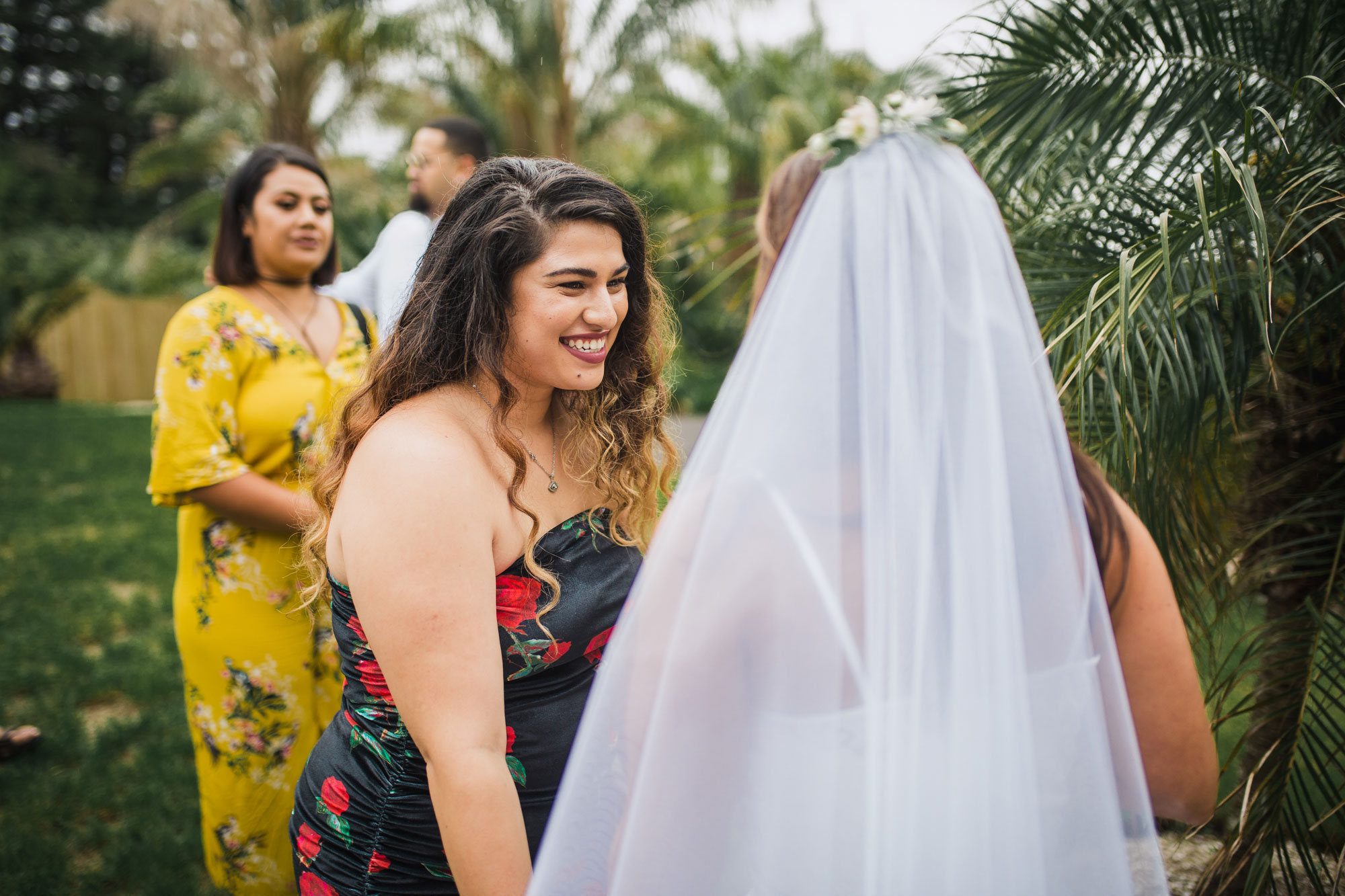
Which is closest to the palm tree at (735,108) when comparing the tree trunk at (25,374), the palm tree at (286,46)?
the palm tree at (286,46)

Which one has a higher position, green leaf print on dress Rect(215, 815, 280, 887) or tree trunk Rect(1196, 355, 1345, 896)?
tree trunk Rect(1196, 355, 1345, 896)

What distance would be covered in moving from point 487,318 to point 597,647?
0.65 m

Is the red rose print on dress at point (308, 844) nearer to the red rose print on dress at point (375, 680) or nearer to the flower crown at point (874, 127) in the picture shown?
the red rose print on dress at point (375, 680)

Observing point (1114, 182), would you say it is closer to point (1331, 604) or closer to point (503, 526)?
point (1331, 604)

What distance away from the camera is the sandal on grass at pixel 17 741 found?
3.62m

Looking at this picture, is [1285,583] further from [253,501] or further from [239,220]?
[239,220]

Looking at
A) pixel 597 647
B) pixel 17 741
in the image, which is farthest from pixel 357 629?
pixel 17 741

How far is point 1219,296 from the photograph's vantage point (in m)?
2.15

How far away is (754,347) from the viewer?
1.26m

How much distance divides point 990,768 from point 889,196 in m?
0.79

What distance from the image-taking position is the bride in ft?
3.67

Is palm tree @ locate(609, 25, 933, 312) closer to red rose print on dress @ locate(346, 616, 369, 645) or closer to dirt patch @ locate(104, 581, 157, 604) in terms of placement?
dirt patch @ locate(104, 581, 157, 604)

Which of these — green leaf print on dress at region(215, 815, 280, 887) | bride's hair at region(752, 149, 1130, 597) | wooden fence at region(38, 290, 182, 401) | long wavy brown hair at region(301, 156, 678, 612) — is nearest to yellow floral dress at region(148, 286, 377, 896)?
green leaf print on dress at region(215, 815, 280, 887)

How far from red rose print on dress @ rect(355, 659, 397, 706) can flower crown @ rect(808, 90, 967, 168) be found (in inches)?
45.6
